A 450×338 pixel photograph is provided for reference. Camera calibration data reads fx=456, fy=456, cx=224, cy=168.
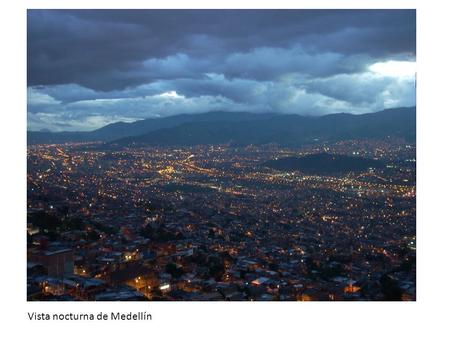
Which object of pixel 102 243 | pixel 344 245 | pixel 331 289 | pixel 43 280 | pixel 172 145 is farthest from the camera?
pixel 172 145

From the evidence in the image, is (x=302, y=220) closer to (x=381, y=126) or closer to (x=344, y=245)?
(x=344, y=245)
